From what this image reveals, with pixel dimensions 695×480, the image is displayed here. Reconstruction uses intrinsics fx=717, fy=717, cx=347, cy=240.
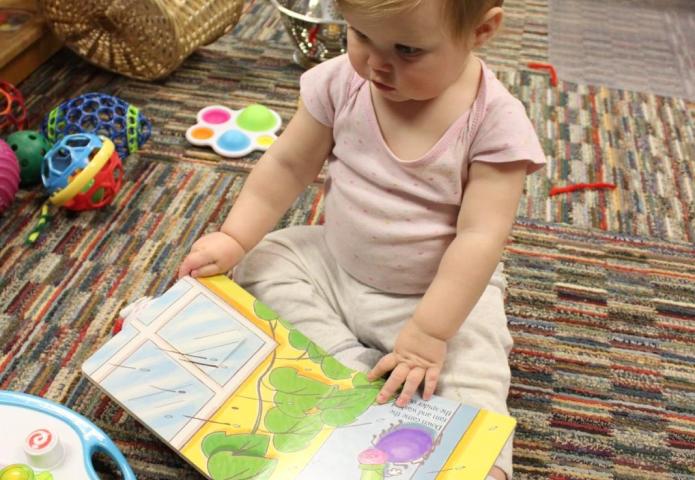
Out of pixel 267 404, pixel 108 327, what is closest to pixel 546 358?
pixel 267 404

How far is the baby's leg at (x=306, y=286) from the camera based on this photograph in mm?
784

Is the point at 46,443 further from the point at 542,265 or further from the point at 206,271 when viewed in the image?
the point at 542,265

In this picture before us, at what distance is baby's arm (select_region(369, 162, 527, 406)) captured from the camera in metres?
0.71

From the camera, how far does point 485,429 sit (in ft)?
2.15

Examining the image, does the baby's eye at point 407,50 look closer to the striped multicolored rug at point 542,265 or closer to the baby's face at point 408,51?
the baby's face at point 408,51

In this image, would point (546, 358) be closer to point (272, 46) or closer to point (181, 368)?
point (181, 368)

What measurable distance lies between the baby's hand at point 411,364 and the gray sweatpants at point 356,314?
1.4 inches

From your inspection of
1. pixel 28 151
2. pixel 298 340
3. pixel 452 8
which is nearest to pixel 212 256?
pixel 298 340

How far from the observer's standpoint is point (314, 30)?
60.4 inches

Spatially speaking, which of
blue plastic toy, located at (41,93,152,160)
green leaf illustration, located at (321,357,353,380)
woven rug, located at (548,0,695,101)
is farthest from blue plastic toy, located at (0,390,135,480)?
woven rug, located at (548,0,695,101)

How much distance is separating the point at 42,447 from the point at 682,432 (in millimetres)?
721

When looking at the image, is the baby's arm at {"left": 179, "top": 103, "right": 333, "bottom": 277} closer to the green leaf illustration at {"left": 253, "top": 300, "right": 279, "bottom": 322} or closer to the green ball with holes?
the green leaf illustration at {"left": 253, "top": 300, "right": 279, "bottom": 322}

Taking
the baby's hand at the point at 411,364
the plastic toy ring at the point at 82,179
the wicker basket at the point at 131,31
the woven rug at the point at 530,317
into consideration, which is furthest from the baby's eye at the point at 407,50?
the wicker basket at the point at 131,31

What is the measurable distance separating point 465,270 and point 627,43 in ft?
4.32
